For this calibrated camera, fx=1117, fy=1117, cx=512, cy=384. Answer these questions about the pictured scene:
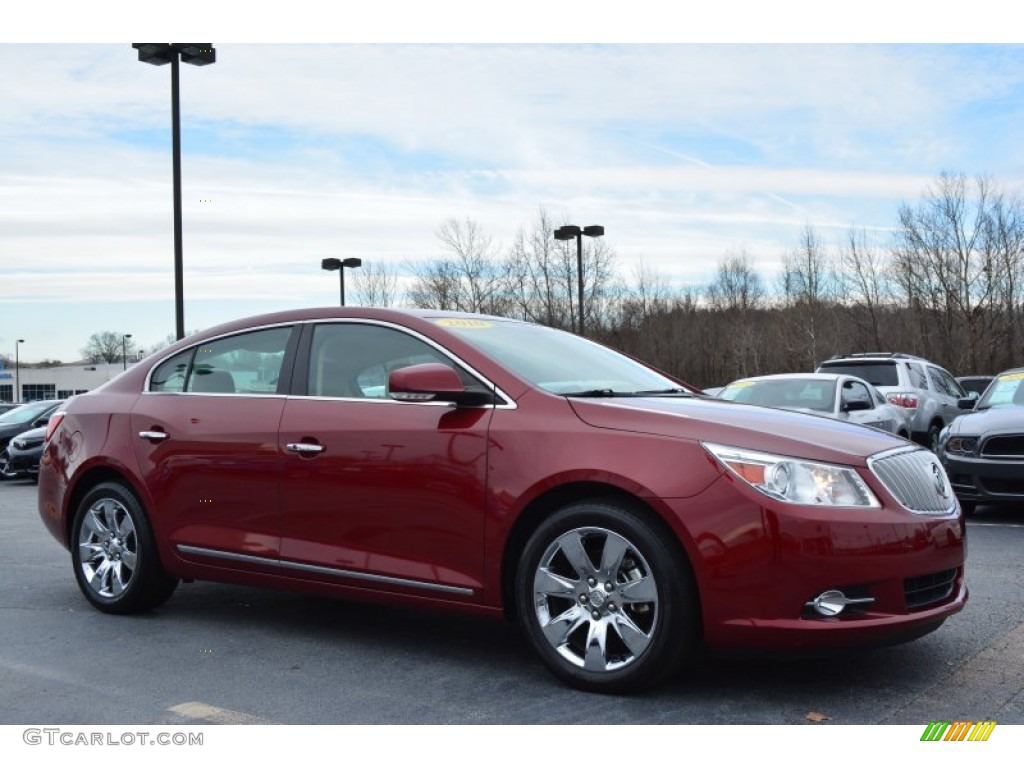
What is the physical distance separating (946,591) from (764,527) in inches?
40.3

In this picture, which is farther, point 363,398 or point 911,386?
point 911,386

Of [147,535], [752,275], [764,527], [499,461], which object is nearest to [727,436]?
[764,527]

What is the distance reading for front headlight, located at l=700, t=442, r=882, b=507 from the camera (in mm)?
4242

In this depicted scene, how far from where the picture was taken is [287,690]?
184 inches

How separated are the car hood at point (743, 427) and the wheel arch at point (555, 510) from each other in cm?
27

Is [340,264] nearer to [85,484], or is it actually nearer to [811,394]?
[811,394]

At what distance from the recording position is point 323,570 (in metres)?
5.30

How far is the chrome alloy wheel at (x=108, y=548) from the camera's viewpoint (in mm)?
6223

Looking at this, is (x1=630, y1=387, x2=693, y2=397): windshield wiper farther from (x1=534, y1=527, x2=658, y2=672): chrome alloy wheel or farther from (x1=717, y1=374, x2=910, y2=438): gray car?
(x1=717, y1=374, x2=910, y2=438): gray car

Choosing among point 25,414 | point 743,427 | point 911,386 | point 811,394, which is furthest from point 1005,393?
point 25,414

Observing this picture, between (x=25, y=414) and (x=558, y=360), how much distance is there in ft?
63.1

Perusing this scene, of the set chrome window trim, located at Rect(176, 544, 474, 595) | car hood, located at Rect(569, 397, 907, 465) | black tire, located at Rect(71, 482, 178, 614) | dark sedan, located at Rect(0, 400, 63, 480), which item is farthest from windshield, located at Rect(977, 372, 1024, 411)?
dark sedan, located at Rect(0, 400, 63, 480)

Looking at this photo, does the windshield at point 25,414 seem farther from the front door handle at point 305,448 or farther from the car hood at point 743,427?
the car hood at point 743,427

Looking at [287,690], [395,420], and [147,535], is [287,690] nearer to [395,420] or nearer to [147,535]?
[395,420]
